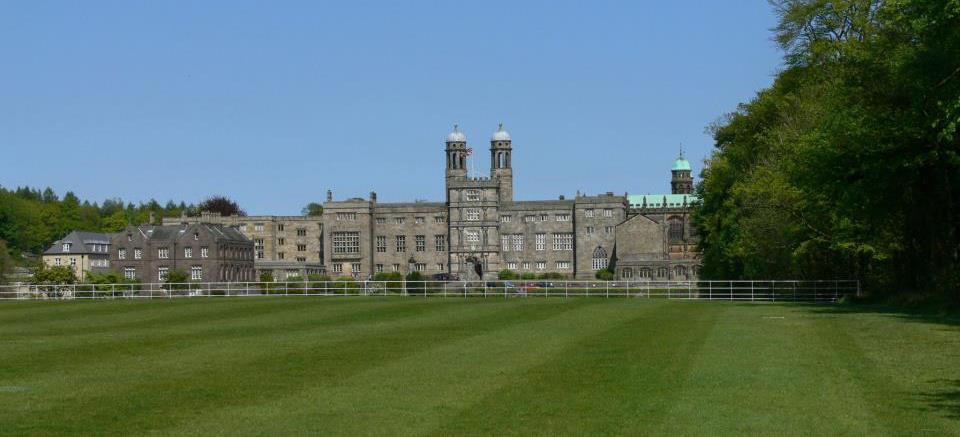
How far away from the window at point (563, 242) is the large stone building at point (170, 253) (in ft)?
121

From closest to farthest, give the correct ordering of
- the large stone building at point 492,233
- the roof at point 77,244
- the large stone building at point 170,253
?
the large stone building at point 170,253
the large stone building at point 492,233
the roof at point 77,244

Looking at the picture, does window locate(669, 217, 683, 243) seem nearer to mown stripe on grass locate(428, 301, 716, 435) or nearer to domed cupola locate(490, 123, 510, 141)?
domed cupola locate(490, 123, 510, 141)

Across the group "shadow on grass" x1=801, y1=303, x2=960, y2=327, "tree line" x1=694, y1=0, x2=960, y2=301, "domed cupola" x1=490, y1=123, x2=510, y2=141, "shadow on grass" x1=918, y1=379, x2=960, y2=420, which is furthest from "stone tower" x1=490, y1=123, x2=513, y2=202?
"shadow on grass" x1=918, y1=379, x2=960, y2=420

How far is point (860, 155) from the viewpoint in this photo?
137 feet

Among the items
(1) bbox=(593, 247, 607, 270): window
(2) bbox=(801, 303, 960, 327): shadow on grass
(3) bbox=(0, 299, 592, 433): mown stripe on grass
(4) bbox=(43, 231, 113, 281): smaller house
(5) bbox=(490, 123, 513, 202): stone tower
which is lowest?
(3) bbox=(0, 299, 592, 433): mown stripe on grass

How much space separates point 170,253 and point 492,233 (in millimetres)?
35312

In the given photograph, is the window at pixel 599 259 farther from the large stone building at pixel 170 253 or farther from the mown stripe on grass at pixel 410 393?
the mown stripe on grass at pixel 410 393

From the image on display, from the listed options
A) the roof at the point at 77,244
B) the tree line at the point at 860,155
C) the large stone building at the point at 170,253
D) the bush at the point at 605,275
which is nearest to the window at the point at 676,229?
the bush at the point at 605,275

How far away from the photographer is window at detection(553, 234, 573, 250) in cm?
15362

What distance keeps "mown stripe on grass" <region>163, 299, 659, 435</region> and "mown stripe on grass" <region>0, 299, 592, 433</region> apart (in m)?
0.50

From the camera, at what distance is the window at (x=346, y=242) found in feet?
513

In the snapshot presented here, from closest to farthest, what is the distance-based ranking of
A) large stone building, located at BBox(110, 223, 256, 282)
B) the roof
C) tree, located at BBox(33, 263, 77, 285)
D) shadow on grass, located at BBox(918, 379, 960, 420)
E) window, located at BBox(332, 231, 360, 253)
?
shadow on grass, located at BBox(918, 379, 960, 420)
tree, located at BBox(33, 263, 77, 285)
large stone building, located at BBox(110, 223, 256, 282)
window, located at BBox(332, 231, 360, 253)
the roof

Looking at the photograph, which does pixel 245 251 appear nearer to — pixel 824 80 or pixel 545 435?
pixel 824 80

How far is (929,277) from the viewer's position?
4641 cm
